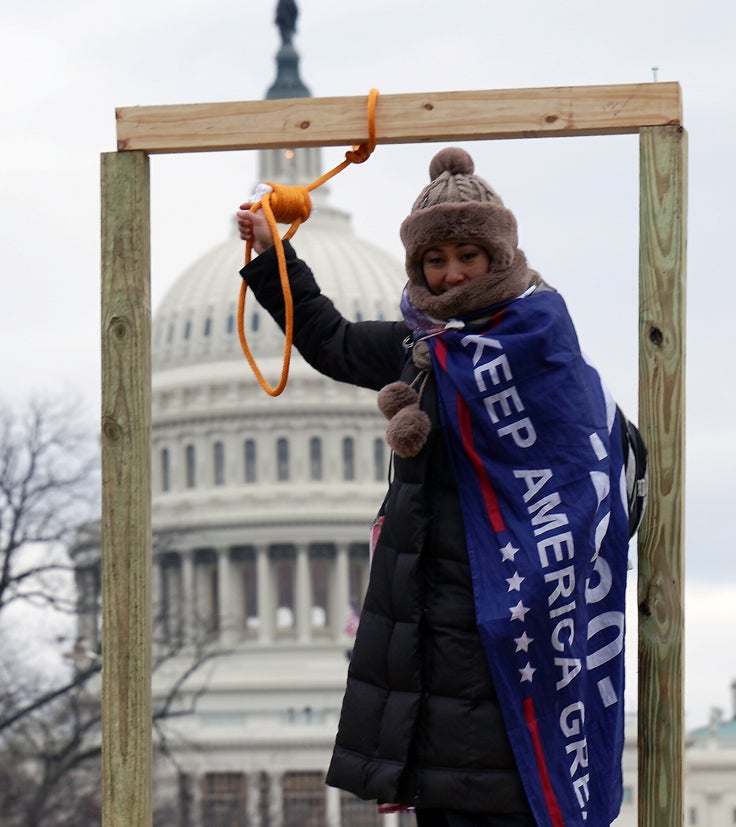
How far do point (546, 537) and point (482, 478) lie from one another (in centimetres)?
21

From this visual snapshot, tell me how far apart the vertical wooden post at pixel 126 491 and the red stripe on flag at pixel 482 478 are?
3.10 feet

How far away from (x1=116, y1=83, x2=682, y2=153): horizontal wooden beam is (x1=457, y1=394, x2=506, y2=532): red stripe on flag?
0.87 metres

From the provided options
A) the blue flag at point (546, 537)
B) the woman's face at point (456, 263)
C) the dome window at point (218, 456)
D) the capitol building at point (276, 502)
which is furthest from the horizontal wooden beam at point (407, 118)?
the dome window at point (218, 456)

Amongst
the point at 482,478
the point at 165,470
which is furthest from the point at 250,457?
the point at 482,478

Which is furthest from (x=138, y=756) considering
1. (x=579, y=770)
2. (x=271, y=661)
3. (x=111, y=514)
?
(x=271, y=661)

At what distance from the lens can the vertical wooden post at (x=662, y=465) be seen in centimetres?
735

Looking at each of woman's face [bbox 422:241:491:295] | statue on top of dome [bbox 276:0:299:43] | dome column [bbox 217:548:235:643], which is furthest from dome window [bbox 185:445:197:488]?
woman's face [bbox 422:241:491:295]

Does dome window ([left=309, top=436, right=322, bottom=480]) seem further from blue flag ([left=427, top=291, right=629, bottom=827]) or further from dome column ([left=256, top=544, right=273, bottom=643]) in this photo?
blue flag ([left=427, top=291, right=629, bottom=827])

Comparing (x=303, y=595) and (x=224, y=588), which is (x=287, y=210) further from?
(x=303, y=595)

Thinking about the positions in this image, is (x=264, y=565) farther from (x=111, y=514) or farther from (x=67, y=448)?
(x=111, y=514)

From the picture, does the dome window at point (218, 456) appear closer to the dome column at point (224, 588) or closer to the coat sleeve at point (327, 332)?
the dome column at point (224, 588)

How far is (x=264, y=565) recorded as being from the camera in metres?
104

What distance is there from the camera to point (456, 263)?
7098mm

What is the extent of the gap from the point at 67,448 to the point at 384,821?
149ft
